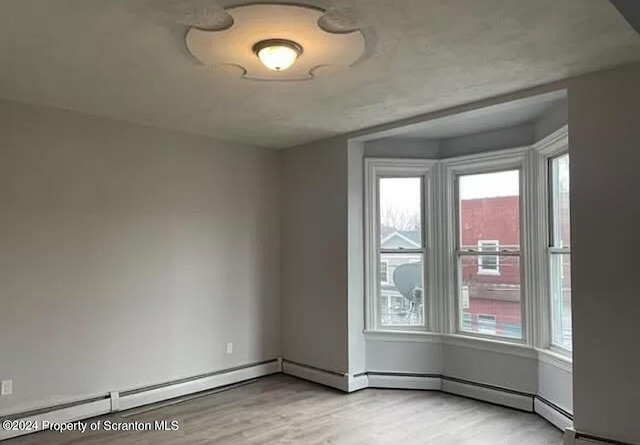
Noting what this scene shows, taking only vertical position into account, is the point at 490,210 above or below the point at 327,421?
above

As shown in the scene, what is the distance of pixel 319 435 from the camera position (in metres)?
3.95

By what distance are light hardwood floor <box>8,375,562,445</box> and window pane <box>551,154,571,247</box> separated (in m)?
1.55

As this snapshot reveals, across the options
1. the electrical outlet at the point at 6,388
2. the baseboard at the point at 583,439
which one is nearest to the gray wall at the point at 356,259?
the baseboard at the point at 583,439

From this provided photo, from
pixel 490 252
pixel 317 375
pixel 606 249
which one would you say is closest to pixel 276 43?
pixel 606 249

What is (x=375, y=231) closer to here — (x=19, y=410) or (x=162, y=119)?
(x=162, y=119)

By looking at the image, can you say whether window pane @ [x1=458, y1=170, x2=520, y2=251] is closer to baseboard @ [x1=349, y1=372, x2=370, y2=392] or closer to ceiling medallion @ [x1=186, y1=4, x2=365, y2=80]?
baseboard @ [x1=349, y1=372, x2=370, y2=392]

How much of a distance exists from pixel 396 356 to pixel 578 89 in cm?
306

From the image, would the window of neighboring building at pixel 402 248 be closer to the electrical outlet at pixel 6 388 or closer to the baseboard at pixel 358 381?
the baseboard at pixel 358 381

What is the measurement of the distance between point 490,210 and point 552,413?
6.21 ft

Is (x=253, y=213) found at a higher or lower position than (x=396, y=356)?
higher

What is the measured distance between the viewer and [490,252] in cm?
496

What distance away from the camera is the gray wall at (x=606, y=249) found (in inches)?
125

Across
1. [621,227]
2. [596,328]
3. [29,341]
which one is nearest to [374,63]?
[621,227]

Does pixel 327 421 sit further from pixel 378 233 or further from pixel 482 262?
pixel 482 262
